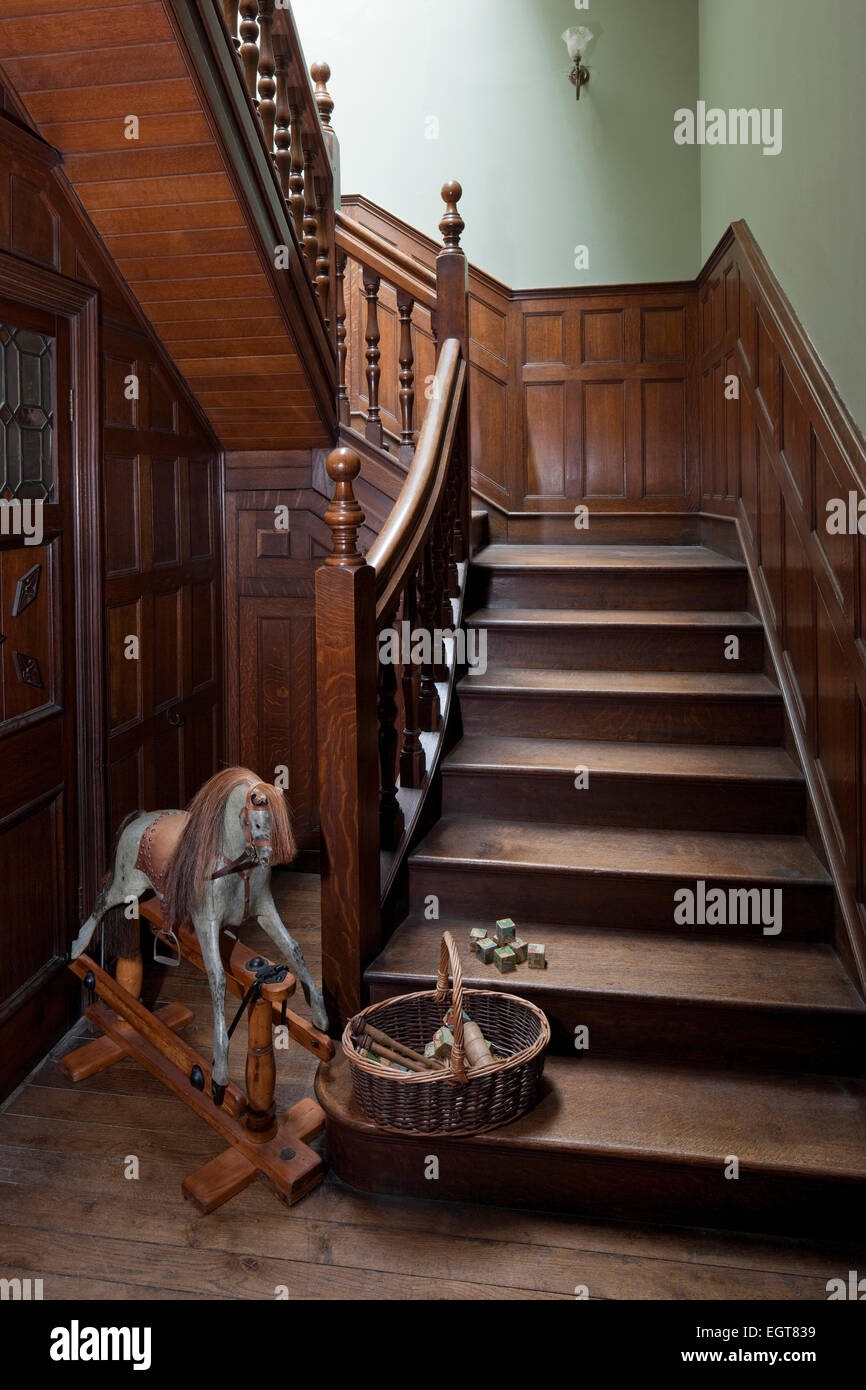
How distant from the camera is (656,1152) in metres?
1.97

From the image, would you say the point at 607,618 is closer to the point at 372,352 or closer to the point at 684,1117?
the point at 372,352

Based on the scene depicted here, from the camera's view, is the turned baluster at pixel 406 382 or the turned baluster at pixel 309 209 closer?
the turned baluster at pixel 309 209

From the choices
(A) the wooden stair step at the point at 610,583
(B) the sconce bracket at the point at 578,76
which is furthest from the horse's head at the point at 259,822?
(B) the sconce bracket at the point at 578,76

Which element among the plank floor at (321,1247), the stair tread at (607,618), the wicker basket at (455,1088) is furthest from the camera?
the stair tread at (607,618)

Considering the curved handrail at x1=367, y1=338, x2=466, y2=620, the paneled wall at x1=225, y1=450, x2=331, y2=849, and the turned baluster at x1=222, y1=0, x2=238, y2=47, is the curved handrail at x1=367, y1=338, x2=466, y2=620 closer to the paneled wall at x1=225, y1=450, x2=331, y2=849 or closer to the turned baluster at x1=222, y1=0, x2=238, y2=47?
the paneled wall at x1=225, y1=450, x2=331, y2=849

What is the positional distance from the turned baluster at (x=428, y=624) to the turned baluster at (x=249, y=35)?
1353mm

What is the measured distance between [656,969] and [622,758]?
739 millimetres

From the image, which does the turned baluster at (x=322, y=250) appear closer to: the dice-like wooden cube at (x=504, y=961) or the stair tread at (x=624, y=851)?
the stair tread at (x=624, y=851)

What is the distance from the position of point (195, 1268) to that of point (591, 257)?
463 cm

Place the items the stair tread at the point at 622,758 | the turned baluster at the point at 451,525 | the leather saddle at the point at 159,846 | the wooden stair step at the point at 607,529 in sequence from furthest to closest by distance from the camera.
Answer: the wooden stair step at the point at 607,529 → the turned baluster at the point at 451,525 → the stair tread at the point at 622,758 → the leather saddle at the point at 159,846

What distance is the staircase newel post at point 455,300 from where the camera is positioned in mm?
3398

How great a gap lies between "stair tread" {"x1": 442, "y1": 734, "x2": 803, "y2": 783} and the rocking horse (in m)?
0.80

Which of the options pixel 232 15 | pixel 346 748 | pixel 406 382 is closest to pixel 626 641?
pixel 406 382

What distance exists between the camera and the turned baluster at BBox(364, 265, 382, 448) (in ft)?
12.1
